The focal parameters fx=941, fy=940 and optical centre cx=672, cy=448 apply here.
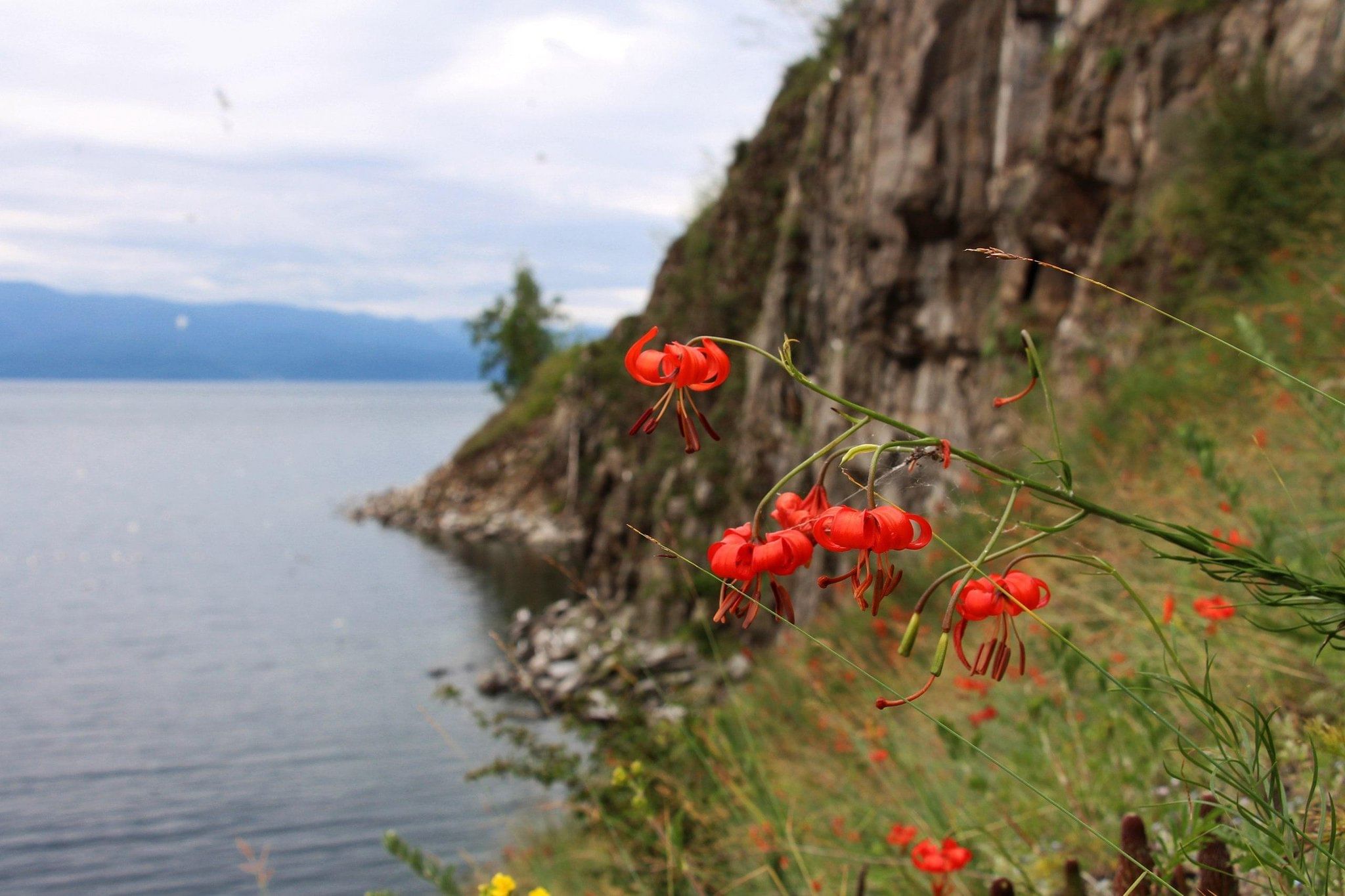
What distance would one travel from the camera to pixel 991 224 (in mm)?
10031

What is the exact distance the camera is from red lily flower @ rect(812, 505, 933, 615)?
82 cm

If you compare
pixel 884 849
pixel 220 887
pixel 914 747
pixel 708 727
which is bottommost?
pixel 220 887

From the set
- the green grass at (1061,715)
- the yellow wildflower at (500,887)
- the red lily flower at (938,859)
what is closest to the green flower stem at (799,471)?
the green grass at (1061,715)

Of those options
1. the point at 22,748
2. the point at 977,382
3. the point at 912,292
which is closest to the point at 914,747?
the point at 977,382

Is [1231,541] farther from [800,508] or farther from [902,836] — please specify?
[800,508]

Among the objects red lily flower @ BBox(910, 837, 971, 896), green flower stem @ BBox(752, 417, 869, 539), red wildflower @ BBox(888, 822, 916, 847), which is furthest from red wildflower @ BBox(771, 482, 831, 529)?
red wildflower @ BBox(888, 822, 916, 847)

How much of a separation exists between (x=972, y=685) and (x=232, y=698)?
1540 centimetres

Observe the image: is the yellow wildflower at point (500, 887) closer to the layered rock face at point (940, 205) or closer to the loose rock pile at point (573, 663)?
the layered rock face at point (940, 205)

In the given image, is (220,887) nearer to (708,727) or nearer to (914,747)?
(708,727)

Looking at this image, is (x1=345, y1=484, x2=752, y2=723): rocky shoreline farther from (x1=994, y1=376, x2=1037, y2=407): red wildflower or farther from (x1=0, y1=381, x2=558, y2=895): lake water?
(x1=994, y1=376, x2=1037, y2=407): red wildflower

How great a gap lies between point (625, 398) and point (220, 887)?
1631cm

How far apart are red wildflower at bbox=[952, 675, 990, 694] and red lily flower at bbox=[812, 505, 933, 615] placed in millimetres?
2592

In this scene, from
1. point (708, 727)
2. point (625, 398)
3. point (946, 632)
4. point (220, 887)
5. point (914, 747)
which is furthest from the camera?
point (625, 398)

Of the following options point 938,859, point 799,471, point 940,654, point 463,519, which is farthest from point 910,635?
point 463,519
